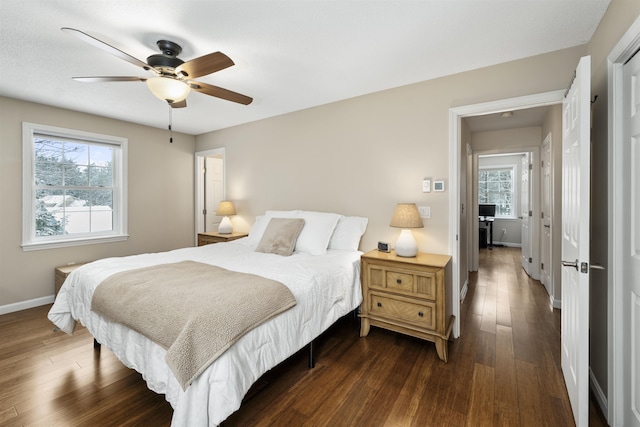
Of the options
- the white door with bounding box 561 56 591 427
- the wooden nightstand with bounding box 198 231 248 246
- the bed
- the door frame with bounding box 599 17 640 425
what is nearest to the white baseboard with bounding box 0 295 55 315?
the bed

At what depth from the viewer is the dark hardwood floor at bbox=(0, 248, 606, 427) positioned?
1657 millimetres

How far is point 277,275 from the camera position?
2.08 m

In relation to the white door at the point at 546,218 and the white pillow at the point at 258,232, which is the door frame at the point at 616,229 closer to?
the white door at the point at 546,218

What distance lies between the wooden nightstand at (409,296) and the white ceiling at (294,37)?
1.70 metres

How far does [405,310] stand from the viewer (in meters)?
2.43

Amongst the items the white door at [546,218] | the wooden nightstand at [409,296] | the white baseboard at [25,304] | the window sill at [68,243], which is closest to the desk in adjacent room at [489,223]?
the white door at [546,218]

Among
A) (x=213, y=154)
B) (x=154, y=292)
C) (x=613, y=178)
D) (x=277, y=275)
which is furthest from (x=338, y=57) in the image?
(x=213, y=154)

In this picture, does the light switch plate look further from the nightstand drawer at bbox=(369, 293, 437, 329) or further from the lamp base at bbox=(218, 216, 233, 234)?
the lamp base at bbox=(218, 216, 233, 234)

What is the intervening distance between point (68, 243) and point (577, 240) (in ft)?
16.7

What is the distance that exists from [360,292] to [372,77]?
6.76 ft

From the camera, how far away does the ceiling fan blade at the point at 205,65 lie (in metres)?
1.79

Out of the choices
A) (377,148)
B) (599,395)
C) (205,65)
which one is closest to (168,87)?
(205,65)

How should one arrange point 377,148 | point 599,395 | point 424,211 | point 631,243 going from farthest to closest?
point 377,148 → point 424,211 → point 599,395 → point 631,243

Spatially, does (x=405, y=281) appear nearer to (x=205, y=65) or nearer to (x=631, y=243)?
(x=631, y=243)
